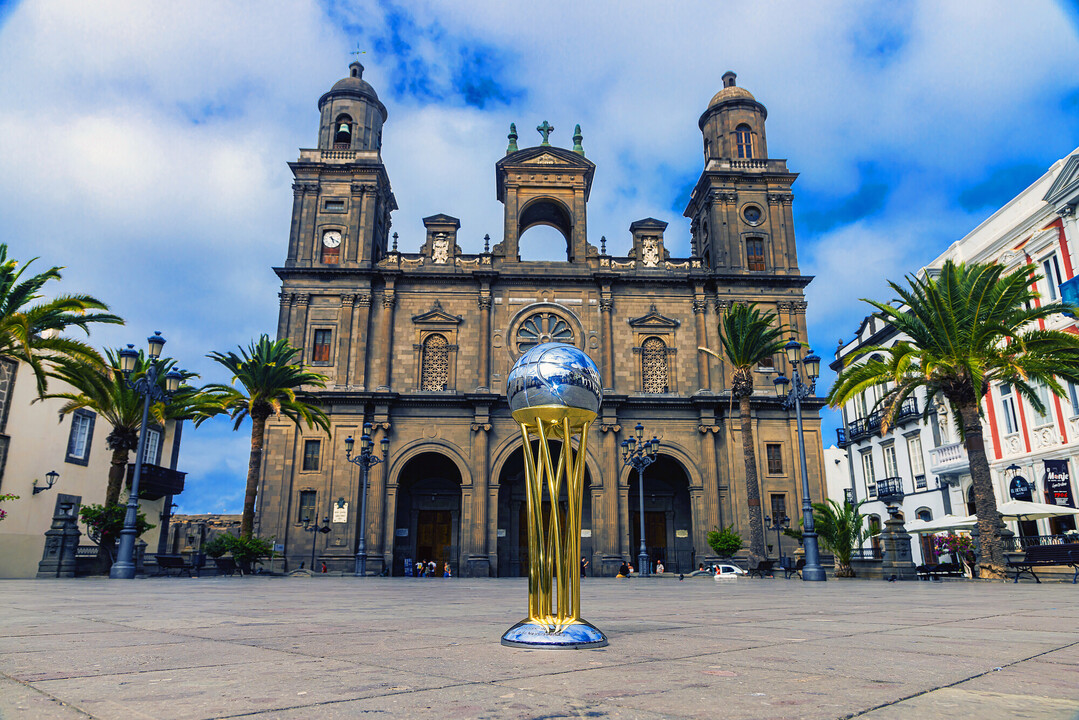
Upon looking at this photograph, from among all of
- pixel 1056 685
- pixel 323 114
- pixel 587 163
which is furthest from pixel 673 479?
pixel 1056 685

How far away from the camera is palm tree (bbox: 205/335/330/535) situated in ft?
88.3

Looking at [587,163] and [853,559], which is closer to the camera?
[853,559]

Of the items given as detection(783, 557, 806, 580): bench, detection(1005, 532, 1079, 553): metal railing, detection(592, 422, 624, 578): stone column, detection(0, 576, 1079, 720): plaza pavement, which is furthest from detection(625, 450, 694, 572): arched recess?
detection(0, 576, 1079, 720): plaza pavement

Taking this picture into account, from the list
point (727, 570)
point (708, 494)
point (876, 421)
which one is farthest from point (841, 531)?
point (876, 421)

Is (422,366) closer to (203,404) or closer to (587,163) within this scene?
(203,404)

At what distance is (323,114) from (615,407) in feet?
70.8

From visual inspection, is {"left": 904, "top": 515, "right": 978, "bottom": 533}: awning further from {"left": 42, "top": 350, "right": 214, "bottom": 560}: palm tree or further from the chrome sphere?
{"left": 42, "top": 350, "right": 214, "bottom": 560}: palm tree

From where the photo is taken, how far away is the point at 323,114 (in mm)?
36969

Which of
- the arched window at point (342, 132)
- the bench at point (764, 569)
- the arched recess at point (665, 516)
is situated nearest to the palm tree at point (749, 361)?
the bench at point (764, 569)

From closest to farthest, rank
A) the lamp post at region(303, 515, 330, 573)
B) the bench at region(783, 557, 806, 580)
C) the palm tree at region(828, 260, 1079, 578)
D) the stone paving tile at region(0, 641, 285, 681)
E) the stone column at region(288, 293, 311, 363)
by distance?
the stone paving tile at region(0, 641, 285, 681), the palm tree at region(828, 260, 1079, 578), the bench at region(783, 557, 806, 580), the lamp post at region(303, 515, 330, 573), the stone column at region(288, 293, 311, 363)

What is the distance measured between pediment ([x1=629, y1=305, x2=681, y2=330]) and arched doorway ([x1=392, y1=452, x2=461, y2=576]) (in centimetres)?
1125

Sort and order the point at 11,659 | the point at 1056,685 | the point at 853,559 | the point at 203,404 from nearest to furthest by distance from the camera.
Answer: the point at 1056,685, the point at 11,659, the point at 853,559, the point at 203,404

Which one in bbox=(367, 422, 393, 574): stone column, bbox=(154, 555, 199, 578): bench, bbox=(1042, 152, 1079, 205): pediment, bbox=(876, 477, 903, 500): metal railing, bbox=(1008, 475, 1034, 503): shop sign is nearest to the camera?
bbox=(154, 555, 199, 578): bench

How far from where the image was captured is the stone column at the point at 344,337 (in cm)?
3195
